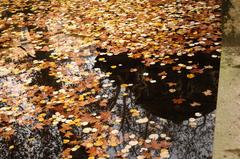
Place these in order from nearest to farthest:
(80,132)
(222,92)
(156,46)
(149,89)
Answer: (222,92) < (80,132) < (149,89) < (156,46)

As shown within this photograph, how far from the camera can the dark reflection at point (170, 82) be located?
5281mm

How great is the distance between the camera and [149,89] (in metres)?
5.88

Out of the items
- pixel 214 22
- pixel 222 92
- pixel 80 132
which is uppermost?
pixel 222 92

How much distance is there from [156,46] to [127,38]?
938mm

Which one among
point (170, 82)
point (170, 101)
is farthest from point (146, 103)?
point (170, 82)

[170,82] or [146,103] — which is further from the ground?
[170,82]

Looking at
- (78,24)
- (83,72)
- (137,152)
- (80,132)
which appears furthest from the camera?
(78,24)

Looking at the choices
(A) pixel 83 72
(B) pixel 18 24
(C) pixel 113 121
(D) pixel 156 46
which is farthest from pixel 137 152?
(B) pixel 18 24

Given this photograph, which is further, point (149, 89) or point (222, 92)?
point (149, 89)

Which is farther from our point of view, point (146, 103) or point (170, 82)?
point (170, 82)

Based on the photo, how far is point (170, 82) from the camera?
5.96 m

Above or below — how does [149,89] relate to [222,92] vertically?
below

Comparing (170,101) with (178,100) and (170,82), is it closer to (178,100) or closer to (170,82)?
(178,100)

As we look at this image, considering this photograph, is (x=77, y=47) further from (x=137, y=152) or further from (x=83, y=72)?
(x=137, y=152)
